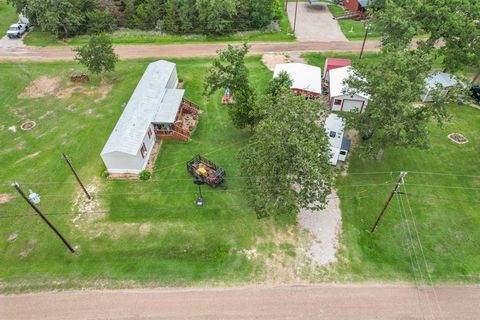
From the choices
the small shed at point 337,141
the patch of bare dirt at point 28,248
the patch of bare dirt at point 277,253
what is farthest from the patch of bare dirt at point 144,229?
the small shed at point 337,141

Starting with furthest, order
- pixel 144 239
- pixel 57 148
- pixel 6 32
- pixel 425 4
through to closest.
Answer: pixel 6 32 < pixel 425 4 < pixel 57 148 < pixel 144 239

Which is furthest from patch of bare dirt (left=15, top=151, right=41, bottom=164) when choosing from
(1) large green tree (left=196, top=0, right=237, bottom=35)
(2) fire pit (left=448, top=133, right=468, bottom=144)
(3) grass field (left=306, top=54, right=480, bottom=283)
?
(2) fire pit (left=448, top=133, right=468, bottom=144)

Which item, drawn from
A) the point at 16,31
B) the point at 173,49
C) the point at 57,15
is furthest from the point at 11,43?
the point at 173,49

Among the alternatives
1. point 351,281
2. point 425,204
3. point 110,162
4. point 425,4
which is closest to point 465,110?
point 425,4

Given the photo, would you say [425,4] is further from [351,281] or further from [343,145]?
[351,281]

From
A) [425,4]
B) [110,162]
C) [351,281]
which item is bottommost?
[351,281]

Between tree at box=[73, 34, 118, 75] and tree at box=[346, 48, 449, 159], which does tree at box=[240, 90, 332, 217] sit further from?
tree at box=[73, 34, 118, 75]

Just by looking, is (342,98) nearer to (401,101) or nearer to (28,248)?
(401,101)
